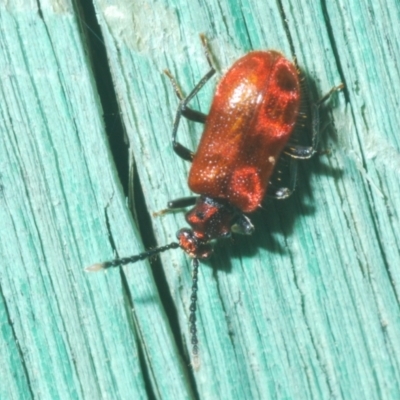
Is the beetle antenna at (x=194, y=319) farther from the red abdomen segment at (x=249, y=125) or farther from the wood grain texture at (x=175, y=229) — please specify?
the red abdomen segment at (x=249, y=125)

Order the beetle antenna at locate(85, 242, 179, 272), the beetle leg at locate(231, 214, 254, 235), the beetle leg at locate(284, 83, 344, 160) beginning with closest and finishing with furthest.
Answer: the beetle antenna at locate(85, 242, 179, 272) → the beetle leg at locate(284, 83, 344, 160) → the beetle leg at locate(231, 214, 254, 235)

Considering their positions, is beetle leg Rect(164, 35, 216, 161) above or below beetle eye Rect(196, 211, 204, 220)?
above

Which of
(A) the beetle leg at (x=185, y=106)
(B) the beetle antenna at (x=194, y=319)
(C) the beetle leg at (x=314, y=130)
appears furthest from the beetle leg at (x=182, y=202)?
(C) the beetle leg at (x=314, y=130)

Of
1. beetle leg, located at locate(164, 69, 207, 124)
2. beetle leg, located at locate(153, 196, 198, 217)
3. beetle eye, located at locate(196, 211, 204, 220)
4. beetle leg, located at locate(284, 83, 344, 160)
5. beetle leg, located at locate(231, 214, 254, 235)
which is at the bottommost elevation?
beetle leg, located at locate(231, 214, 254, 235)

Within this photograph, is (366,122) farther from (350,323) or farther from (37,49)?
(37,49)

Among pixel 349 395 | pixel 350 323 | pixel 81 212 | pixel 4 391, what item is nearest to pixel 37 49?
pixel 81 212

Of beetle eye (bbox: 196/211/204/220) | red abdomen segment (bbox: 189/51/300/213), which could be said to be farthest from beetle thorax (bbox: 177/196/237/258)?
red abdomen segment (bbox: 189/51/300/213)

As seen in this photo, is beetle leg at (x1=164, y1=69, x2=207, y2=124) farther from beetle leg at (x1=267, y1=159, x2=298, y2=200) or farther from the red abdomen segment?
beetle leg at (x1=267, y1=159, x2=298, y2=200)
